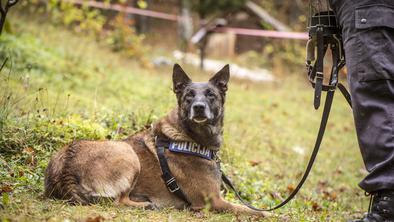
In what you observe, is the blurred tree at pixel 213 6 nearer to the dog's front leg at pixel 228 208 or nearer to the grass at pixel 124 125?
the grass at pixel 124 125

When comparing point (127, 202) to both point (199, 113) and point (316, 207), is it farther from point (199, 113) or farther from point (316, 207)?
point (316, 207)

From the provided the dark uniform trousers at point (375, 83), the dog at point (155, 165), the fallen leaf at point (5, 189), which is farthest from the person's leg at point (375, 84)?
the fallen leaf at point (5, 189)

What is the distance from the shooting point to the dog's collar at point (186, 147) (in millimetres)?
3775

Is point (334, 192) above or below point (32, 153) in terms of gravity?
below

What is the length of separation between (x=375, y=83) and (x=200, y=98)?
1.51 meters

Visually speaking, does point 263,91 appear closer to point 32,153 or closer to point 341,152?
point 341,152

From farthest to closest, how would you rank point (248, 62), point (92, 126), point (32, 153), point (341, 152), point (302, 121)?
point (248, 62) → point (302, 121) → point (341, 152) → point (92, 126) → point (32, 153)

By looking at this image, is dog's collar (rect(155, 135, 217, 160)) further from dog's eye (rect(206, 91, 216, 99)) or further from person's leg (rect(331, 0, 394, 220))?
person's leg (rect(331, 0, 394, 220))

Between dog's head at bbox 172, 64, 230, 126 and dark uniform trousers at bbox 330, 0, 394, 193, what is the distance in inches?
52.6

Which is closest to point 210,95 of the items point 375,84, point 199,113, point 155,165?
point 199,113

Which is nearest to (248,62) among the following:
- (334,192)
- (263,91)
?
(263,91)

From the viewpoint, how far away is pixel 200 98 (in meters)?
3.76

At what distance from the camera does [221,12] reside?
1538cm

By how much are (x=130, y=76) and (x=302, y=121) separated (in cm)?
403
